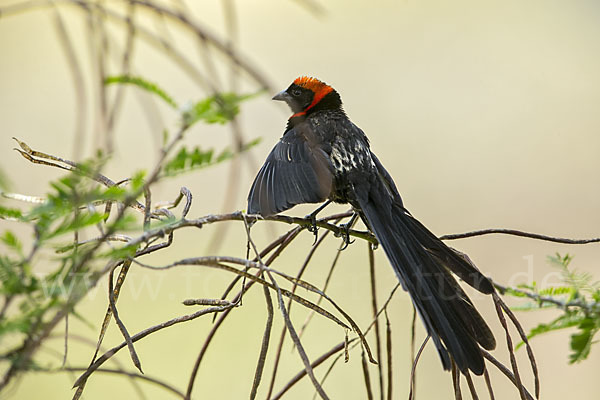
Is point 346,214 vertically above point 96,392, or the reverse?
point 96,392

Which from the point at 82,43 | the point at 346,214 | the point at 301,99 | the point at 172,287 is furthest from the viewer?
the point at 82,43

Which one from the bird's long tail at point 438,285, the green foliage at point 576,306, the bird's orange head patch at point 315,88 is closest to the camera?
the green foliage at point 576,306

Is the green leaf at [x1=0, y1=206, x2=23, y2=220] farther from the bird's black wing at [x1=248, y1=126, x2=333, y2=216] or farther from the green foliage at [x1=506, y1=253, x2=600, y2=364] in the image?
the bird's black wing at [x1=248, y1=126, x2=333, y2=216]

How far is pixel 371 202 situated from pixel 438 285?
638 millimetres

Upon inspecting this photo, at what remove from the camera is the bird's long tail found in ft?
4.08

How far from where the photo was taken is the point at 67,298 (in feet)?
2.15

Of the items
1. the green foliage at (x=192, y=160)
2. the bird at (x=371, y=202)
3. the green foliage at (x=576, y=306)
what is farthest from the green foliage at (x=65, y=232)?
the bird at (x=371, y=202)

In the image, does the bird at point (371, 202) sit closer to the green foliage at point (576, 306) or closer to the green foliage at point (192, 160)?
the green foliage at point (576, 306)

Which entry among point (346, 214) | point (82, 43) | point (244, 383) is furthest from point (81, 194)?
point (82, 43)

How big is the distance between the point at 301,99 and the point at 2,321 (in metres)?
2.45

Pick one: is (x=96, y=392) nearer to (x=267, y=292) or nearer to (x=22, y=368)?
(x=267, y=292)

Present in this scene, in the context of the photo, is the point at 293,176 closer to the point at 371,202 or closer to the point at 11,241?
the point at 371,202

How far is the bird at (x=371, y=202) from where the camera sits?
1.31 meters

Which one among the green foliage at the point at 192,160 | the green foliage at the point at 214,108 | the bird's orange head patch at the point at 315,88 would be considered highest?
the bird's orange head patch at the point at 315,88
